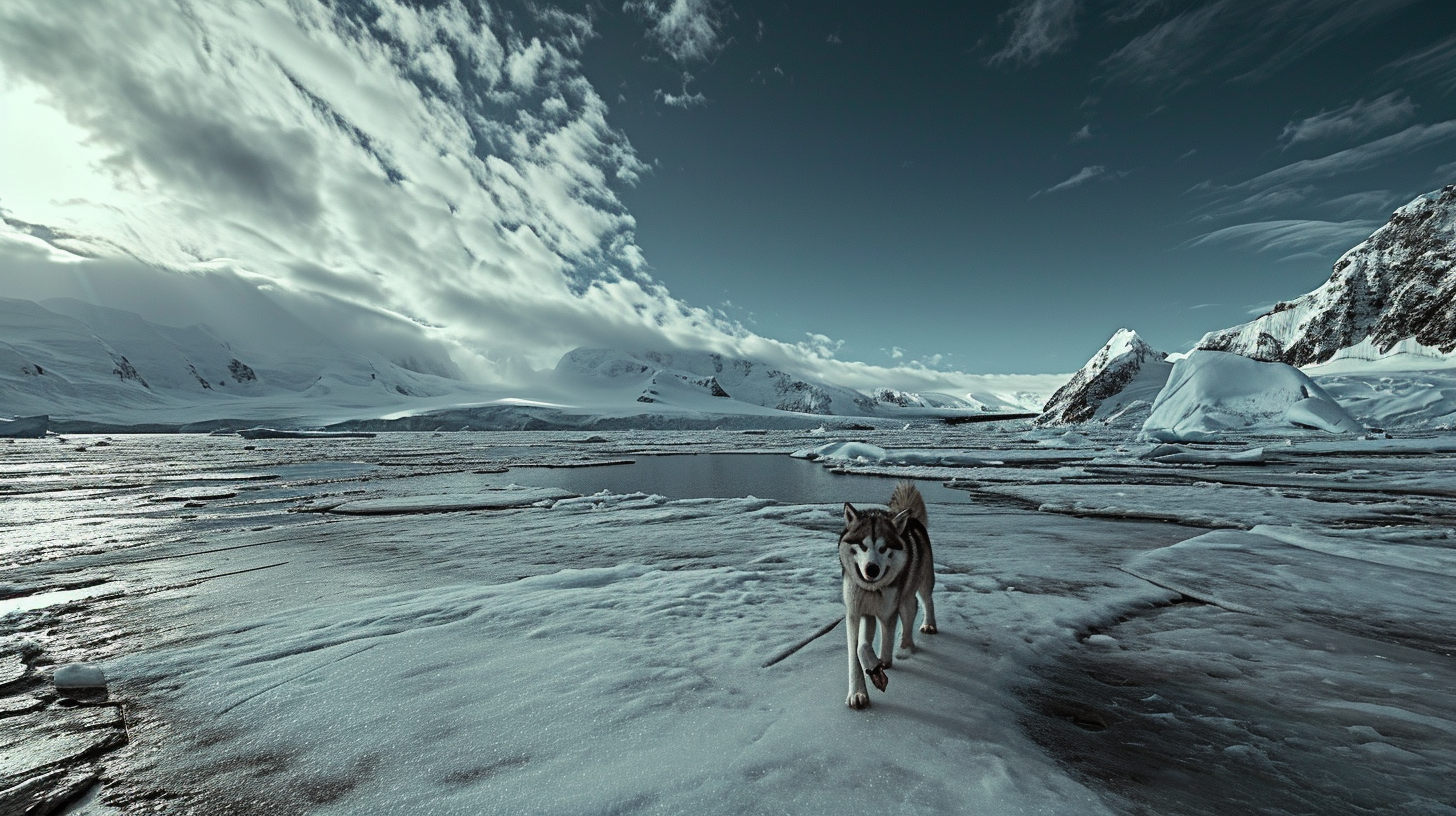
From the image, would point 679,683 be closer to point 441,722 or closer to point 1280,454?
point 441,722

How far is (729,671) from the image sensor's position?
3324mm

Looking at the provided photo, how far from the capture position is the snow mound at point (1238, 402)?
35.8 m

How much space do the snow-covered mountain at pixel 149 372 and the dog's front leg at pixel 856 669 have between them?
111m

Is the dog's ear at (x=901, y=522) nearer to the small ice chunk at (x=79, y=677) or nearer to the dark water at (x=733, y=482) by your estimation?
the small ice chunk at (x=79, y=677)

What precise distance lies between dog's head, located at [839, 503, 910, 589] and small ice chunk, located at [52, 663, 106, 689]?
15.2 feet

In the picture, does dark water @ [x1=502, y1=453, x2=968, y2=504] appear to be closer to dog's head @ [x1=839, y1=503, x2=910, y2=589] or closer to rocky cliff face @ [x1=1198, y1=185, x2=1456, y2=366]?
dog's head @ [x1=839, y1=503, x2=910, y2=589]

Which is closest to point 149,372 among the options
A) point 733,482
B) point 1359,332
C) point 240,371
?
point 240,371

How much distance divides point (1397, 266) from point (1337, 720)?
109739 millimetres

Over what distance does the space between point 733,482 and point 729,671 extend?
1384 cm

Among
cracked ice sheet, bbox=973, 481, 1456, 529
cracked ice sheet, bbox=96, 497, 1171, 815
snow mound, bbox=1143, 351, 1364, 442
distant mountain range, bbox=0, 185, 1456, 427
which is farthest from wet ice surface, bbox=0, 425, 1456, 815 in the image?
distant mountain range, bbox=0, 185, 1456, 427

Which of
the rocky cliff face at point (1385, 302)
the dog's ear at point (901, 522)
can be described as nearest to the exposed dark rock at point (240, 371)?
the dog's ear at point (901, 522)

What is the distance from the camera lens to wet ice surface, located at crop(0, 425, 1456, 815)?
7.31 ft

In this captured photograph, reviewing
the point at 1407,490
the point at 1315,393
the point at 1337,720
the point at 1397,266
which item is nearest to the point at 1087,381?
the point at 1397,266

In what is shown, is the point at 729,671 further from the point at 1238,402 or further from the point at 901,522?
the point at 1238,402
